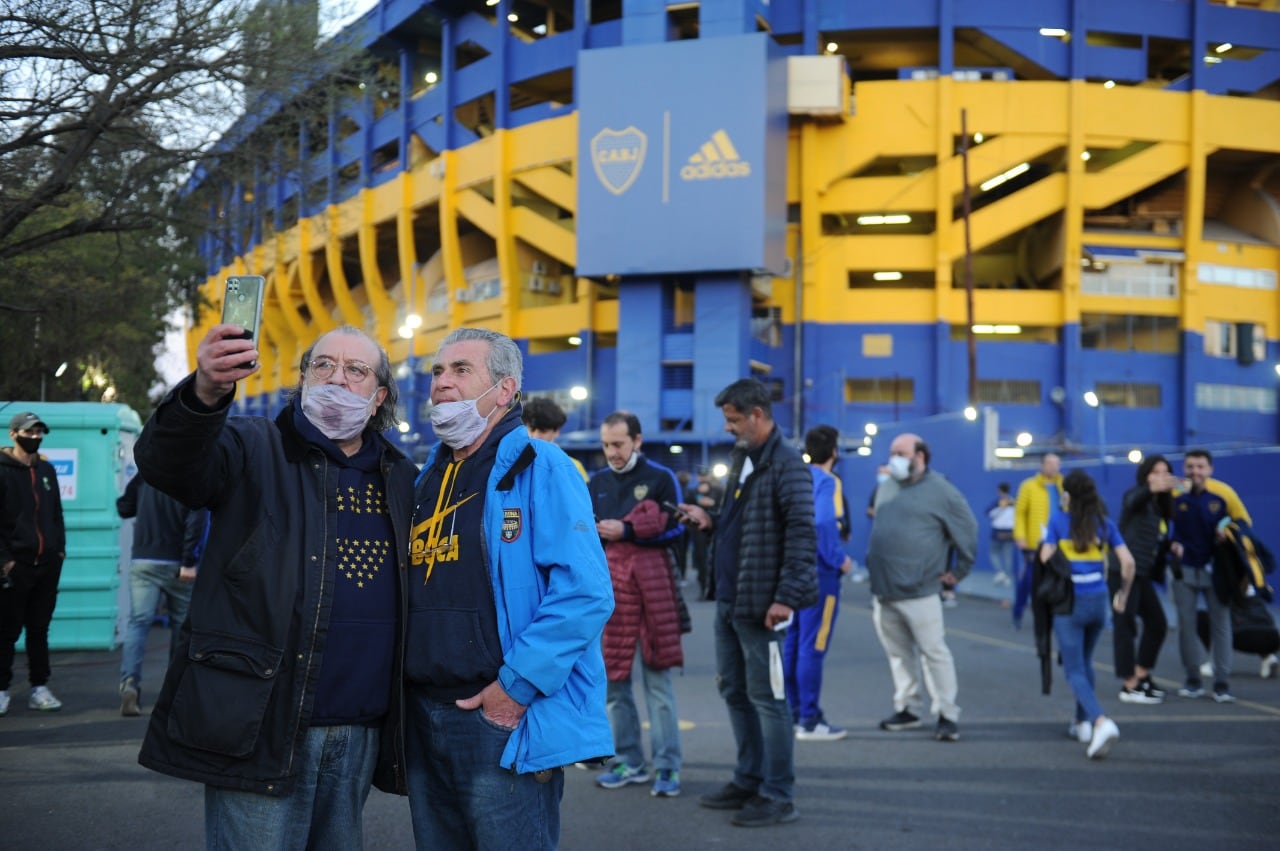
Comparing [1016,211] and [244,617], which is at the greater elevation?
[1016,211]

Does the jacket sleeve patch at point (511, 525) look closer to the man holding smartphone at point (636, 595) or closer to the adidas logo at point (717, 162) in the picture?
the man holding smartphone at point (636, 595)

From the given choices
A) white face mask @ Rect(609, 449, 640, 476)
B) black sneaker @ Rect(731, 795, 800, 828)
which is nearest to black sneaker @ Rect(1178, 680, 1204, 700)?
black sneaker @ Rect(731, 795, 800, 828)

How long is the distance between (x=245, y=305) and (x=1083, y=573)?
698cm

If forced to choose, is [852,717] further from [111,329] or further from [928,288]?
[928,288]

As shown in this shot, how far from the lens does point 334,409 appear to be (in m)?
3.42

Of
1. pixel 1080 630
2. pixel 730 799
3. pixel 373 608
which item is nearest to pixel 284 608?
pixel 373 608

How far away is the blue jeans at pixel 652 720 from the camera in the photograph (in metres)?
6.94

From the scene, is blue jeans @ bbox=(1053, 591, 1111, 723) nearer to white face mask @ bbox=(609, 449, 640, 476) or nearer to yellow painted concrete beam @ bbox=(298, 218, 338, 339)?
white face mask @ bbox=(609, 449, 640, 476)

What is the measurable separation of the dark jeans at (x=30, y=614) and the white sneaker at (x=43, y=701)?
0.24ft

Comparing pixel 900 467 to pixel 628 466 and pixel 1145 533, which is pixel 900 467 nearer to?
pixel 628 466

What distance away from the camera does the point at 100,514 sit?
12914mm

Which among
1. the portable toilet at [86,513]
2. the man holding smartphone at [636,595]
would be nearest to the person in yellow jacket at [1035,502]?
the man holding smartphone at [636,595]

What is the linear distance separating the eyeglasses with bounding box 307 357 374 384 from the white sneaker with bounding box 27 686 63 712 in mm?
6776

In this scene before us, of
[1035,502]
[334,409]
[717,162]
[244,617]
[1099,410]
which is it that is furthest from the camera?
[1099,410]
